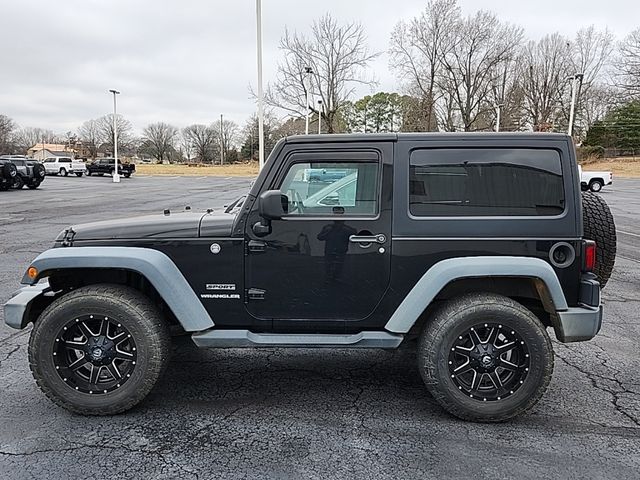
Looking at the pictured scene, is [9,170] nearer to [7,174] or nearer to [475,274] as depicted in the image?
[7,174]

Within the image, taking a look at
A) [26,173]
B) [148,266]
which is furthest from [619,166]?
[148,266]

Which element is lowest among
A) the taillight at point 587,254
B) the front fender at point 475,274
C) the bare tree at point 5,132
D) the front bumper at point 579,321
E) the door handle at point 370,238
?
the front bumper at point 579,321

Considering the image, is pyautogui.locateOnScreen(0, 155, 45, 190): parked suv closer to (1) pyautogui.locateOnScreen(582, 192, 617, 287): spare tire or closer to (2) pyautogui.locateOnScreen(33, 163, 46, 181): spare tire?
(2) pyautogui.locateOnScreen(33, 163, 46, 181): spare tire

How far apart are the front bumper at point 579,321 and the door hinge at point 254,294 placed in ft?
6.56

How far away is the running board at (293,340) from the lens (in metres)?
3.53

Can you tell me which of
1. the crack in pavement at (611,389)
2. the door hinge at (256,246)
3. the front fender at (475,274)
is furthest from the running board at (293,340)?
the crack in pavement at (611,389)

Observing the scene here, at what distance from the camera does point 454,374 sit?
3.44 m

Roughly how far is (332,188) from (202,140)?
95.5 m

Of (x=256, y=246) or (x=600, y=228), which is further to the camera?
(x=600, y=228)

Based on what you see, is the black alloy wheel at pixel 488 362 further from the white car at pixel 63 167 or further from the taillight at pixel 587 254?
the white car at pixel 63 167

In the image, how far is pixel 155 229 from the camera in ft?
11.8

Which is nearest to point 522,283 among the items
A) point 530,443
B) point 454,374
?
point 454,374

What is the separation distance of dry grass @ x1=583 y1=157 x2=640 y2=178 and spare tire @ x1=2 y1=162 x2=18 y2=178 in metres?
44.7

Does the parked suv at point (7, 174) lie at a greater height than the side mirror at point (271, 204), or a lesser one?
greater
